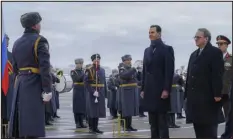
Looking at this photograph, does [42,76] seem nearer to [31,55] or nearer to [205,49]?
[31,55]

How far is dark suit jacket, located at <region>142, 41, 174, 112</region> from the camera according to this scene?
7.90m

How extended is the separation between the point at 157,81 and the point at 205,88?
1.03 meters

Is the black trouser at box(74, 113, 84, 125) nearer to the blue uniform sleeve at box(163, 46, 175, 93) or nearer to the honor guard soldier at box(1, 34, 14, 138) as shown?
the honor guard soldier at box(1, 34, 14, 138)

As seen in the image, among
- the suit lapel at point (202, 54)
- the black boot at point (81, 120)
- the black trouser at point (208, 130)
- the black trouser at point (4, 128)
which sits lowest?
the black boot at point (81, 120)

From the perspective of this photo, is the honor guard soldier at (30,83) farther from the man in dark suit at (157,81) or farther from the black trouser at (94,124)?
the black trouser at (94,124)

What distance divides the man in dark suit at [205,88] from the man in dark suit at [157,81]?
24.4 inches

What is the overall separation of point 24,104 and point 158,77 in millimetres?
2203

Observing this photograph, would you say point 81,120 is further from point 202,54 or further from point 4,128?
point 202,54

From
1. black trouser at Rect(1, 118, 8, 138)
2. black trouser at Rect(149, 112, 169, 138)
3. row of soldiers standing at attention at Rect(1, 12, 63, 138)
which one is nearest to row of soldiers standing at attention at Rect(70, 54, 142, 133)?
black trouser at Rect(1, 118, 8, 138)

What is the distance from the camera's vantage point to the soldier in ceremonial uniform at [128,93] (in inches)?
500

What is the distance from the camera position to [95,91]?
480 inches

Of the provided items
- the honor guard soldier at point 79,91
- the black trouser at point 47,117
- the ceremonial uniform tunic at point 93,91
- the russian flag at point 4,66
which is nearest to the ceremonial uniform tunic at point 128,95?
the ceremonial uniform tunic at point 93,91

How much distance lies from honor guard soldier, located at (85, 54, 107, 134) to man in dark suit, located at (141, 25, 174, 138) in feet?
13.5

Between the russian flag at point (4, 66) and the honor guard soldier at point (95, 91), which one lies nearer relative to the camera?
the russian flag at point (4, 66)
